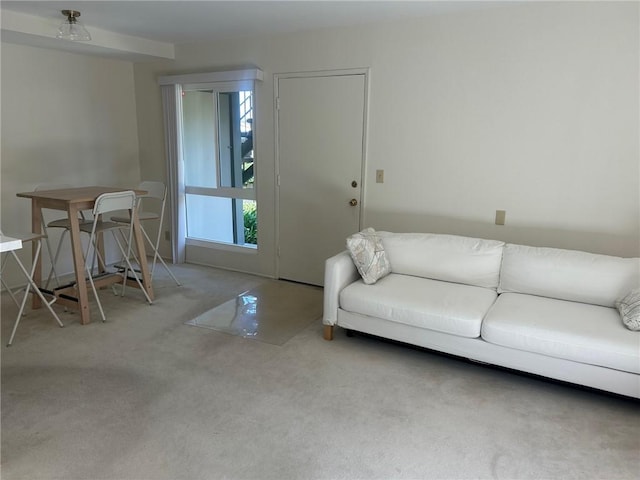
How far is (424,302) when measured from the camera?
2.82 m

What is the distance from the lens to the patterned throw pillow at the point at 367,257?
3133 millimetres

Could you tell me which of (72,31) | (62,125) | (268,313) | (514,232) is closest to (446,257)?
(514,232)

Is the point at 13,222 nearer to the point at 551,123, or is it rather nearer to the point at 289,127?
the point at 289,127

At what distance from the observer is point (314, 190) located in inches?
166

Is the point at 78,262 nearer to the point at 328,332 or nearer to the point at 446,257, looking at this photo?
the point at 328,332

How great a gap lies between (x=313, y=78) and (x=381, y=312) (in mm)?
2214

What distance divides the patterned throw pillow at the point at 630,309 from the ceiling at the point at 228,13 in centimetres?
208

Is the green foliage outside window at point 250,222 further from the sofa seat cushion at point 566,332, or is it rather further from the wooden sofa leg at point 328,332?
the sofa seat cushion at point 566,332

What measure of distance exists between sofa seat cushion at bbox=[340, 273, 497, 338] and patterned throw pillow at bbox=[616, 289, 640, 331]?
0.69 meters

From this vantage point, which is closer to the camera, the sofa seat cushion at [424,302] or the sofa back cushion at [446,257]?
the sofa seat cushion at [424,302]

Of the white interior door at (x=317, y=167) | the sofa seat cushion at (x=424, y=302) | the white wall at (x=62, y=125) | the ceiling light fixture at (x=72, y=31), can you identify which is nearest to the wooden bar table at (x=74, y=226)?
the white wall at (x=62, y=125)

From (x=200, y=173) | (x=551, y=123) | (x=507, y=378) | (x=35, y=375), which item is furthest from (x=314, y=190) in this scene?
(x=35, y=375)

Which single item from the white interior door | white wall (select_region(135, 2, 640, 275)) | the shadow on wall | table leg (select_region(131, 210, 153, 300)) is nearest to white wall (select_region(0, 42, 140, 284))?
table leg (select_region(131, 210, 153, 300))

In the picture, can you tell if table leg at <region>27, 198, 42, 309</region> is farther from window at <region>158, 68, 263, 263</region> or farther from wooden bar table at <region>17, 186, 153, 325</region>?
window at <region>158, 68, 263, 263</region>
